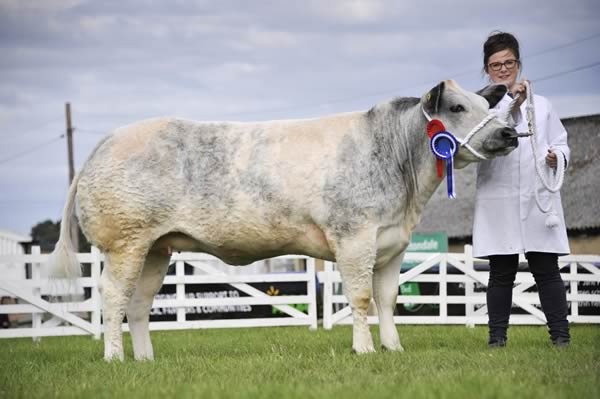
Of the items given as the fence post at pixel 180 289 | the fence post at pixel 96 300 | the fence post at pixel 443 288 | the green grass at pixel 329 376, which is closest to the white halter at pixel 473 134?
the green grass at pixel 329 376

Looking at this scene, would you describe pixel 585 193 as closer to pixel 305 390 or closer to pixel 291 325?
pixel 291 325

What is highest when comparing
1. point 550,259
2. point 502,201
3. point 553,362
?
point 502,201

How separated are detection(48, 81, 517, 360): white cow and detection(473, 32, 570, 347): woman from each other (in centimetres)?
39

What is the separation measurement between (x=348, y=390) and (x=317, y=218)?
2.28m

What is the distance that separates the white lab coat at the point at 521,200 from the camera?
708 centimetres

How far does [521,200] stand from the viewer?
716 centimetres

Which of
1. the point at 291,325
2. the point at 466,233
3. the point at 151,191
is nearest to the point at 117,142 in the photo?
the point at 151,191

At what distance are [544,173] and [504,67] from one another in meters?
1.00

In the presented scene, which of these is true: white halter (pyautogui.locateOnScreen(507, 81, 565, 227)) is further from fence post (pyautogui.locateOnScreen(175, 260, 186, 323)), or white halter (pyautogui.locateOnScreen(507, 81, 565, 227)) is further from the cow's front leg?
fence post (pyautogui.locateOnScreen(175, 260, 186, 323))

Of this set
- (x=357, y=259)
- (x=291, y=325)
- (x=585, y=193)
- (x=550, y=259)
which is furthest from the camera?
(x=585, y=193)

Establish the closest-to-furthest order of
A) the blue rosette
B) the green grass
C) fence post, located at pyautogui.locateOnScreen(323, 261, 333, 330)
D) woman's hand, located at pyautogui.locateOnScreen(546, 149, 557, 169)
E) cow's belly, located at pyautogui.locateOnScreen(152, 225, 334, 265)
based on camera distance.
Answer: the green grass → the blue rosette → cow's belly, located at pyautogui.locateOnScreen(152, 225, 334, 265) → woman's hand, located at pyautogui.locateOnScreen(546, 149, 557, 169) → fence post, located at pyautogui.locateOnScreen(323, 261, 333, 330)

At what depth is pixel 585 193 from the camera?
104ft

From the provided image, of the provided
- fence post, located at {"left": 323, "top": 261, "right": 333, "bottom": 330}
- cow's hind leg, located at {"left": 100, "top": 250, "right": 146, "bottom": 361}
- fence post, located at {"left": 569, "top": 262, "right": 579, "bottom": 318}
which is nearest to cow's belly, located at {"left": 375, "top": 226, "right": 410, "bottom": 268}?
cow's hind leg, located at {"left": 100, "top": 250, "right": 146, "bottom": 361}

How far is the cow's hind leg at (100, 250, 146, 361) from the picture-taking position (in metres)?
7.01
